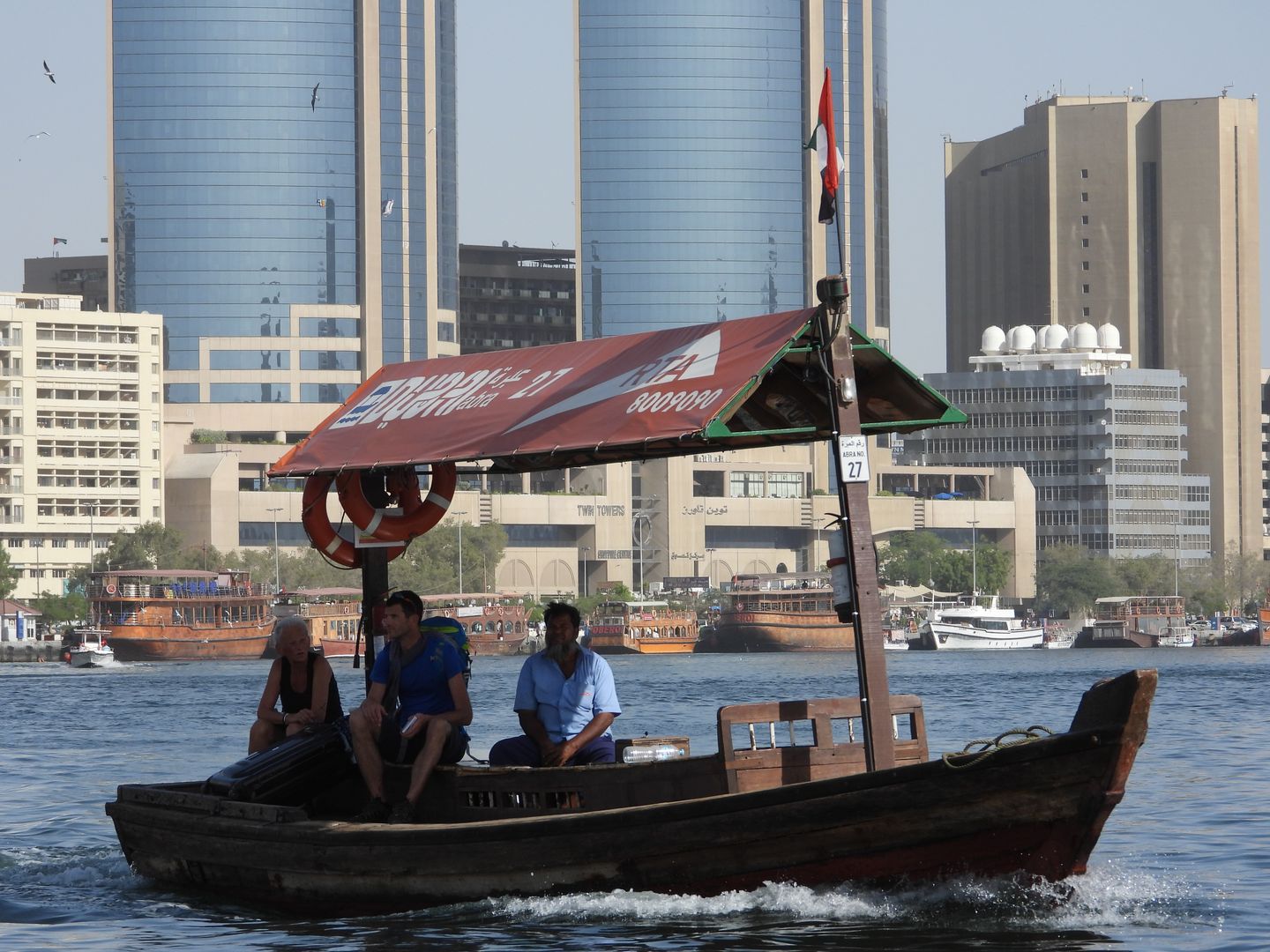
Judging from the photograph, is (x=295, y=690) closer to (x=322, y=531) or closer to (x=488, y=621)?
(x=322, y=531)

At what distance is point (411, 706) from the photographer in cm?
1684

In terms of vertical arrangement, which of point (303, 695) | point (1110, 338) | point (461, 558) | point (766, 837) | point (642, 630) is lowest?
point (642, 630)

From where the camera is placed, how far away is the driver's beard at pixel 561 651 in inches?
642

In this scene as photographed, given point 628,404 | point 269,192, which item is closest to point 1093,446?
point 269,192

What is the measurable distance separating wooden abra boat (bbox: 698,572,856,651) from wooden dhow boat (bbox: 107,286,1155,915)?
332ft

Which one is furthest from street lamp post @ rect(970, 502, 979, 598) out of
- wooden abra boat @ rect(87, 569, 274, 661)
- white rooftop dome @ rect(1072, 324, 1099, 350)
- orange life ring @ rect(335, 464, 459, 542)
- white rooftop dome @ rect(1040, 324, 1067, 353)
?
orange life ring @ rect(335, 464, 459, 542)

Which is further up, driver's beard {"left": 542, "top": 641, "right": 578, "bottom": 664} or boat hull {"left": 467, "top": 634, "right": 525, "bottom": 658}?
driver's beard {"left": 542, "top": 641, "right": 578, "bottom": 664}

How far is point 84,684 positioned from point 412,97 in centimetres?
9227

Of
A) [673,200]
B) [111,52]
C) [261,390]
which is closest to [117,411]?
[261,390]

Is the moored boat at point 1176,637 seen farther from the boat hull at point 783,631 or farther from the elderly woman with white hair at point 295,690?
the elderly woman with white hair at point 295,690

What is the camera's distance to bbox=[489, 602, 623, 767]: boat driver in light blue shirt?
16.4m

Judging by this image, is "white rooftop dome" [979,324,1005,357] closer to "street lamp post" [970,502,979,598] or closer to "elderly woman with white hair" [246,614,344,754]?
"street lamp post" [970,502,979,598]

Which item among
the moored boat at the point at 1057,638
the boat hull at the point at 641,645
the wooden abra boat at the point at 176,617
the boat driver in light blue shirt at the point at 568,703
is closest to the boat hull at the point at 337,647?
the wooden abra boat at the point at 176,617

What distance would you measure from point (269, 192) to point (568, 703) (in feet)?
486
